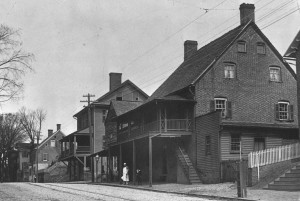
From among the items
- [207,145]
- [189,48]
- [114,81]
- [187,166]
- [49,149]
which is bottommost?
[187,166]

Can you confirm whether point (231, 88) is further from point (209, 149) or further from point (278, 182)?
point (278, 182)

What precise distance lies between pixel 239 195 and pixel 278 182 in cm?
371

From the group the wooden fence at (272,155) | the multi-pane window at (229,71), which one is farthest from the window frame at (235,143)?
the multi-pane window at (229,71)

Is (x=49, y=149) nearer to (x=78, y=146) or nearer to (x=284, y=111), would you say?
(x=78, y=146)

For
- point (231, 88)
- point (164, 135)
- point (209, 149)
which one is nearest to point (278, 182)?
point (209, 149)

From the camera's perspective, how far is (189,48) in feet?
145

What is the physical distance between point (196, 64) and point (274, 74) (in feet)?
19.8

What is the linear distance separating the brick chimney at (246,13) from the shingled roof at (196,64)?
607 mm

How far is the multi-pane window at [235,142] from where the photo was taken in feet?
101

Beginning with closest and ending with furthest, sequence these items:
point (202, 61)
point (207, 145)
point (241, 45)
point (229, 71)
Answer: point (207, 145) < point (229, 71) < point (241, 45) < point (202, 61)

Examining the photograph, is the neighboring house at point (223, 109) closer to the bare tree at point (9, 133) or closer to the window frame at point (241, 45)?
the window frame at point (241, 45)

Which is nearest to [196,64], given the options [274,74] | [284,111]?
[274,74]

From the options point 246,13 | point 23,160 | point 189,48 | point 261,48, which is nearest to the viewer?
point 261,48

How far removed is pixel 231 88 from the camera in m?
35.3
